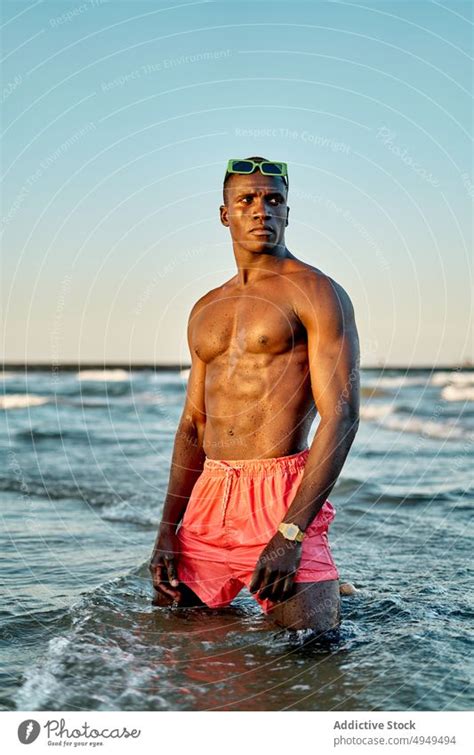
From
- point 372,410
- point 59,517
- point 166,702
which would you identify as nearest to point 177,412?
point 372,410

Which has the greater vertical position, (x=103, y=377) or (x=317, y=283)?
(x=317, y=283)

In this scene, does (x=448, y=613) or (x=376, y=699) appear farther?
(x=448, y=613)

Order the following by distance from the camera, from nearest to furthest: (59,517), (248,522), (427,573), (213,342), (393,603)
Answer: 1. (248,522)
2. (213,342)
3. (393,603)
4. (427,573)
5. (59,517)

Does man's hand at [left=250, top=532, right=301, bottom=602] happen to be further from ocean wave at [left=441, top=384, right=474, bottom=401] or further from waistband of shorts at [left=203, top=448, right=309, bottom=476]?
ocean wave at [left=441, top=384, right=474, bottom=401]

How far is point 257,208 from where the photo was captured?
Result: 17.0 ft

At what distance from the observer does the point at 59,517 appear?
9086 mm

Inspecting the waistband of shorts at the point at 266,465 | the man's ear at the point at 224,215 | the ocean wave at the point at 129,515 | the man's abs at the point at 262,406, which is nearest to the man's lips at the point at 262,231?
the man's ear at the point at 224,215

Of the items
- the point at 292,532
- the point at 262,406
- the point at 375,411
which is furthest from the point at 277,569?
the point at 375,411

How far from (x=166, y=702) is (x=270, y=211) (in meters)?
2.63

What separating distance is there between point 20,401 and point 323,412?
24.7 meters


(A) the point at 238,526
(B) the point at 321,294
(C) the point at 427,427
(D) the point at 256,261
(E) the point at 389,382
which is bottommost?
(C) the point at 427,427

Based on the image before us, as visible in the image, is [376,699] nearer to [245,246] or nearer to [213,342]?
[213,342]

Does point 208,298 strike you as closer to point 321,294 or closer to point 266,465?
point 321,294

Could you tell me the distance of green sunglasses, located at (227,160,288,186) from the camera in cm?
519
